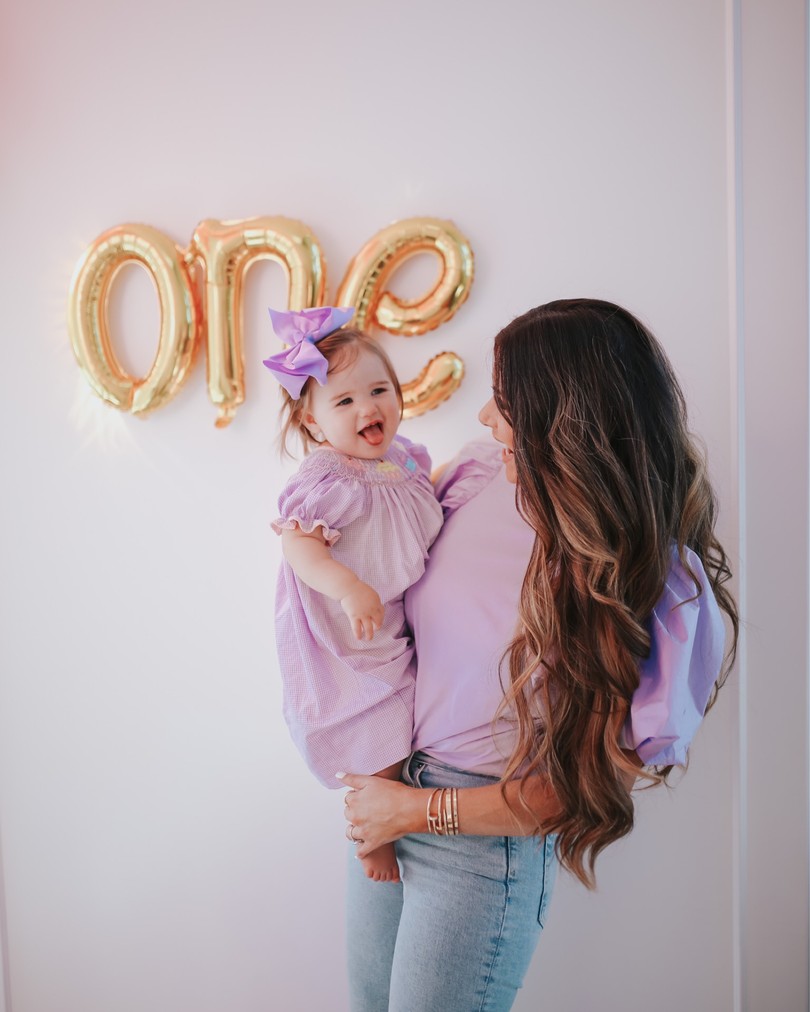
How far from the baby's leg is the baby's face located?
1.70ft

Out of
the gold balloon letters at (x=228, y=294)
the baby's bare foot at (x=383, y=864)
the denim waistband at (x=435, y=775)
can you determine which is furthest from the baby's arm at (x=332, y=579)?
the gold balloon letters at (x=228, y=294)

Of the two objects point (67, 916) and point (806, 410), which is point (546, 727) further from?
point (67, 916)

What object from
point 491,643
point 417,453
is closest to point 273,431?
point 417,453

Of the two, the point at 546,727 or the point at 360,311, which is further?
the point at 360,311

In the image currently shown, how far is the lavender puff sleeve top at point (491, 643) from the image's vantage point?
1111 millimetres

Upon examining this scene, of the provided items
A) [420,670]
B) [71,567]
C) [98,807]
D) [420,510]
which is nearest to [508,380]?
[420,510]

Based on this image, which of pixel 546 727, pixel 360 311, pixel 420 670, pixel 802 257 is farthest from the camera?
pixel 360 311

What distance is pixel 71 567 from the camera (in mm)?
1841

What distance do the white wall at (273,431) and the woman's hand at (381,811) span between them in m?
0.53

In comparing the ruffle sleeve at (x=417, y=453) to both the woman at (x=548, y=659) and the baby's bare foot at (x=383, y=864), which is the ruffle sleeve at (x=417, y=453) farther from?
Result: the baby's bare foot at (x=383, y=864)

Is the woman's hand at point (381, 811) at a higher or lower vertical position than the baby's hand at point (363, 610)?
lower

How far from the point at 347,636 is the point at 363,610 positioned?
16 cm

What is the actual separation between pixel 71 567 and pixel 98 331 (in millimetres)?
539

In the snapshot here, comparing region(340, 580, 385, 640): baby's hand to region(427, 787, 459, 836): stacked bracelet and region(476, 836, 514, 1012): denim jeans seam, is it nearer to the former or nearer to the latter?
region(427, 787, 459, 836): stacked bracelet
